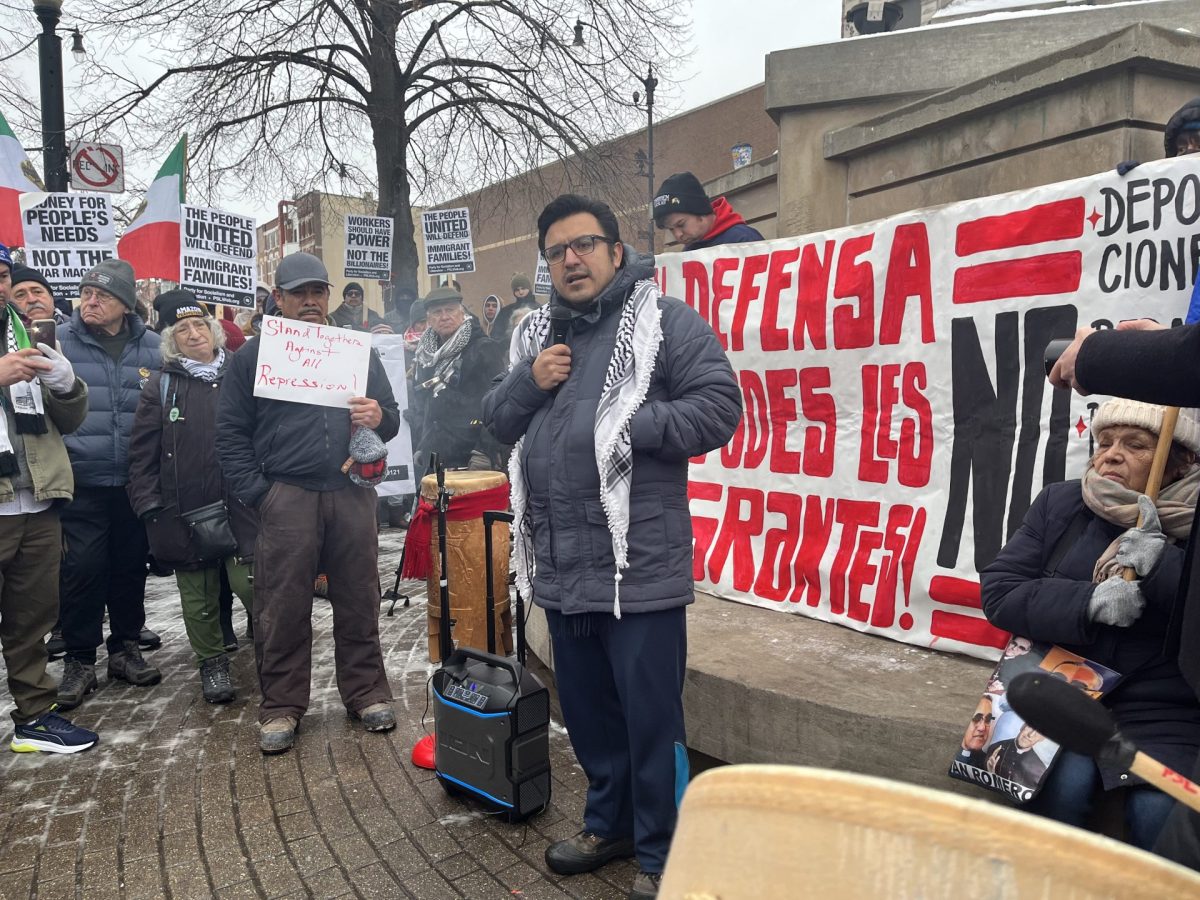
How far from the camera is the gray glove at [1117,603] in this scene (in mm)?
2207

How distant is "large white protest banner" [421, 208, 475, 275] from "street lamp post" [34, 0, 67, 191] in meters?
4.51

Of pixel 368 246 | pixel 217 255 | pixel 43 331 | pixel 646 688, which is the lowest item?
pixel 646 688

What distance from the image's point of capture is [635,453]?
9.02ft

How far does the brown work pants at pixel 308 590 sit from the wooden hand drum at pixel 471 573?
1.82 ft

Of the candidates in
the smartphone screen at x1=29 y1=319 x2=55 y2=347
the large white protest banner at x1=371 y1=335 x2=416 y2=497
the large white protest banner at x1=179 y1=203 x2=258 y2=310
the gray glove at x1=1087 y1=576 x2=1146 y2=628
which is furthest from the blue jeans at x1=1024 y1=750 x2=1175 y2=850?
the large white protest banner at x1=179 y1=203 x2=258 y2=310

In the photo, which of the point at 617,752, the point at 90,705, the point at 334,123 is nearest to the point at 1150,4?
the point at 617,752

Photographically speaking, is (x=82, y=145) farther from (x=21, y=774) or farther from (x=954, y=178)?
(x=954, y=178)

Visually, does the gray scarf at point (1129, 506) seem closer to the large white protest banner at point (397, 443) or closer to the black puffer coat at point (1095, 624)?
the black puffer coat at point (1095, 624)

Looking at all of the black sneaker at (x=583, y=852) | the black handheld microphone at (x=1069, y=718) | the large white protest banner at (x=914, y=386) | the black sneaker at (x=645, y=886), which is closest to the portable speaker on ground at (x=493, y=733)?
the black sneaker at (x=583, y=852)

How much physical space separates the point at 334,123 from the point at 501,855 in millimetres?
15973

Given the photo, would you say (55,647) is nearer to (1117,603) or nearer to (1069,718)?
(1117,603)

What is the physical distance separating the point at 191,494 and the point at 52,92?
Result: 19.9ft

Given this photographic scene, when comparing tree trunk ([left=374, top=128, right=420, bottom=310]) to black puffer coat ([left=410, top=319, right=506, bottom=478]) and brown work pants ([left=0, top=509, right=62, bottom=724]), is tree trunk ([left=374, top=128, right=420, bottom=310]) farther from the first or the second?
brown work pants ([left=0, top=509, right=62, bottom=724])

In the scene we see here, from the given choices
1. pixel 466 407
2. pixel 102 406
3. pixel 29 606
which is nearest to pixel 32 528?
pixel 29 606
